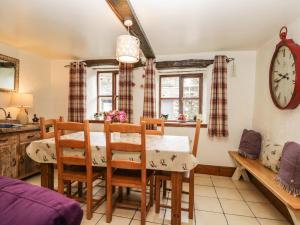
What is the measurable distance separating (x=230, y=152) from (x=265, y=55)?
1.66m

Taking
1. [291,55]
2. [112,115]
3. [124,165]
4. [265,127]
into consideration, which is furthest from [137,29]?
[265,127]

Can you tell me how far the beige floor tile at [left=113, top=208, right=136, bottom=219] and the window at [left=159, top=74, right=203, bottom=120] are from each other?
6.97 ft

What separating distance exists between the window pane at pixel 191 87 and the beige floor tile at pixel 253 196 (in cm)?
188

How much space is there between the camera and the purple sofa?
530 mm

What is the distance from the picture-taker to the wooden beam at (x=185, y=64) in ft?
11.4

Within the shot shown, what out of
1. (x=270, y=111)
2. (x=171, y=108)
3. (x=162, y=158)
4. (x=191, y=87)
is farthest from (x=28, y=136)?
(x=270, y=111)

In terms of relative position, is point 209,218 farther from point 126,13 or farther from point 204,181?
point 126,13

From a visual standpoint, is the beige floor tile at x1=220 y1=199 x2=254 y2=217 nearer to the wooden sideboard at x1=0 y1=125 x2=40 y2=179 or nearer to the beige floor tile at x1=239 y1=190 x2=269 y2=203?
the beige floor tile at x1=239 y1=190 x2=269 y2=203

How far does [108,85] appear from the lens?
4293mm

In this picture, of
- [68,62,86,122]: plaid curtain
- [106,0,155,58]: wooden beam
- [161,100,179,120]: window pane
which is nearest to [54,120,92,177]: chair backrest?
[106,0,155,58]: wooden beam

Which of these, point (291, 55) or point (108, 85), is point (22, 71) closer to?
point (108, 85)

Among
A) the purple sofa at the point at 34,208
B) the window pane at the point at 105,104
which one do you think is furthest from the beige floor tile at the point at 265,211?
the window pane at the point at 105,104

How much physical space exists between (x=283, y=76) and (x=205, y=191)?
1.84 m

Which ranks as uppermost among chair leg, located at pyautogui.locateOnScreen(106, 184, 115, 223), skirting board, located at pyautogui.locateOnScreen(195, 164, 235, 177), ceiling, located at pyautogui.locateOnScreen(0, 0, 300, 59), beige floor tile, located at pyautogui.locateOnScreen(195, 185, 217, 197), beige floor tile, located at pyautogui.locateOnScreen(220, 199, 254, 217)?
ceiling, located at pyautogui.locateOnScreen(0, 0, 300, 59)
